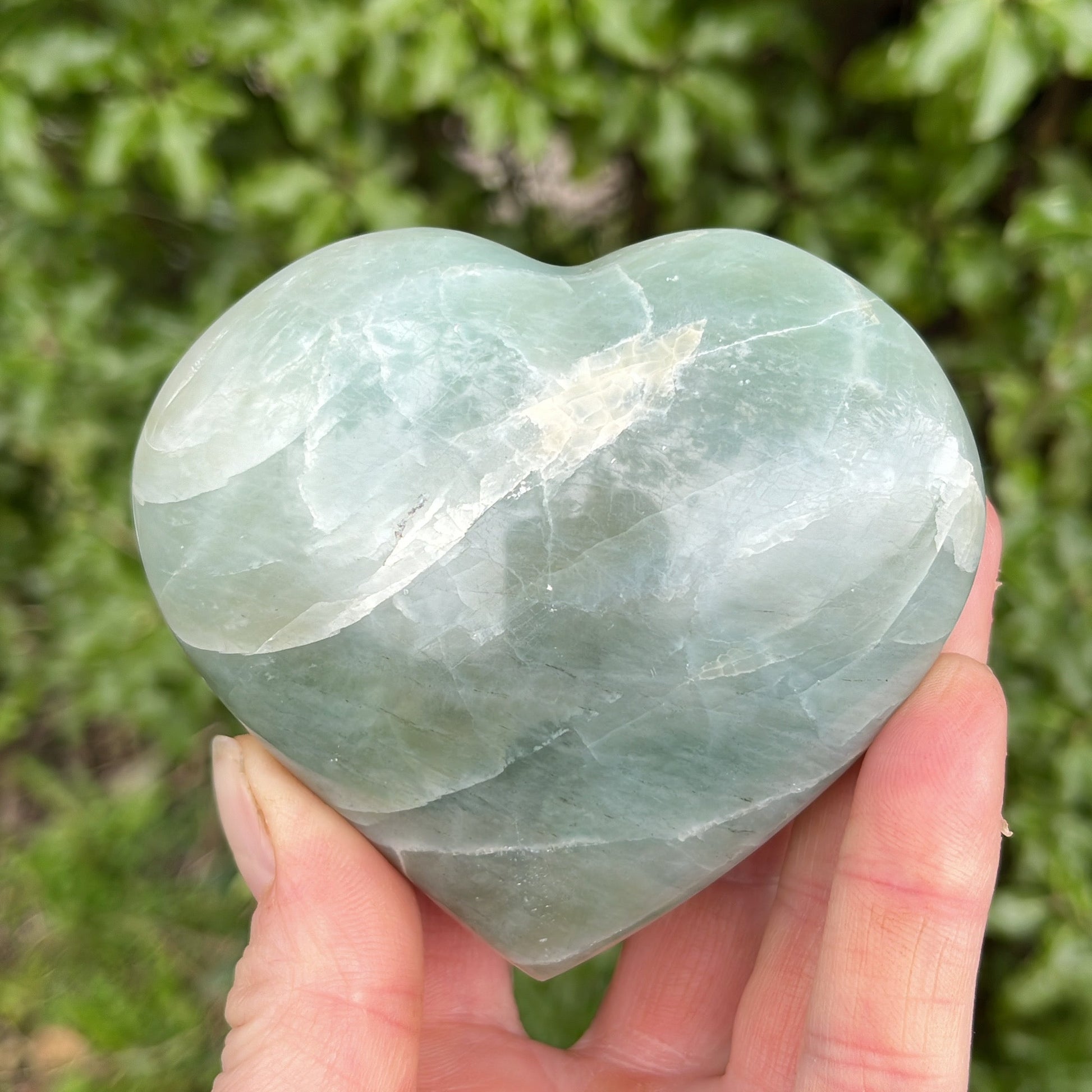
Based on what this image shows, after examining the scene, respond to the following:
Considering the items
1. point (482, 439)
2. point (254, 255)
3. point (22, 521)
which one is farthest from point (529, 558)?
point (22, 521)

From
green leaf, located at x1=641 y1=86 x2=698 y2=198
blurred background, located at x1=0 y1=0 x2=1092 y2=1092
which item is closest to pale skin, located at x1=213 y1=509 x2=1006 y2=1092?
blurred background, located at x1=0 y1=0 x2=1092 y2=1092

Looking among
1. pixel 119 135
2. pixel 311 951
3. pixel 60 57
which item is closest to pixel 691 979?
pixel 311 951

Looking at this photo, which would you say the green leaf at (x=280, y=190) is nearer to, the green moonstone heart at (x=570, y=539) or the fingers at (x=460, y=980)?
the green moonstone heart at (x=570, y=539)

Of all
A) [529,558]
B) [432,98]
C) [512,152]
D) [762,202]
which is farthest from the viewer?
[512,152]

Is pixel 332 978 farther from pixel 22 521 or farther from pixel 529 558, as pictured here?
pixel 22 521

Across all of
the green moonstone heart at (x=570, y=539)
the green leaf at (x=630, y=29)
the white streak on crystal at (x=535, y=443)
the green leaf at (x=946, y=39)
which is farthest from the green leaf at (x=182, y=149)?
the green leaf at (x=946, y=39)

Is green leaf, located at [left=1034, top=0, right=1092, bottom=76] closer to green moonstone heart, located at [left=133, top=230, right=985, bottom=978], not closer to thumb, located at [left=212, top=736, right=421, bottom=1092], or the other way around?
green moonstone heart, located at [left=133, top=230, right=985, bottom=978]

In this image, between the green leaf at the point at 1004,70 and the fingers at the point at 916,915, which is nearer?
the fingers at the point at 916,915
